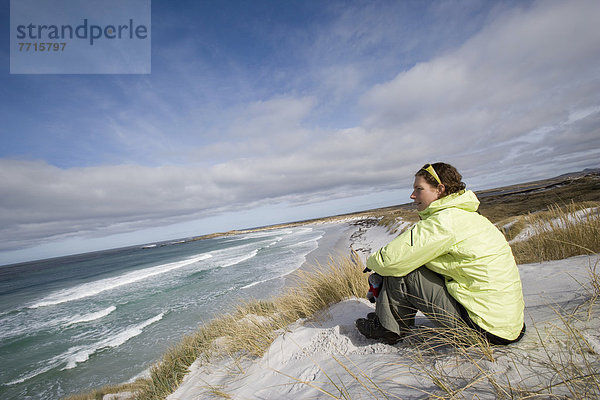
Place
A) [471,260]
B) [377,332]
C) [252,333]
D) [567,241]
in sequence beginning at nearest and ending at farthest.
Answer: [471,260] < [377,332] < [252,333] < [567,241]

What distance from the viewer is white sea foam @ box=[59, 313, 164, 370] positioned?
6.67 m

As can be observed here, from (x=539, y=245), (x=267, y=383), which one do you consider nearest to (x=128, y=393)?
(x=267, y=383)

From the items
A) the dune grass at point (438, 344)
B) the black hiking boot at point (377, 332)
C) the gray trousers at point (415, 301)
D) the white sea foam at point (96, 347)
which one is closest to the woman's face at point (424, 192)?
the gray trousers at point (415, 301)

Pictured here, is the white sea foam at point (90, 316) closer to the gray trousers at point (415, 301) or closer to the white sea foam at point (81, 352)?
the white sea foam at point (81, 352)

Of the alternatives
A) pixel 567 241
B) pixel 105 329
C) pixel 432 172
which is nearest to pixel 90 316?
pixel 105 329

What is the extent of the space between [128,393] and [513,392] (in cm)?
586

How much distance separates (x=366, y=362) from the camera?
2186mm

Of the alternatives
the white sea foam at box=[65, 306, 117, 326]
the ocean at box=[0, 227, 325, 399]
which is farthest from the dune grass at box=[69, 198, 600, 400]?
the white sea foam at box=[65, 306, 117, 326]

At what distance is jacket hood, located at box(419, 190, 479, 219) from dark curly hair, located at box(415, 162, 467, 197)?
0.24ft

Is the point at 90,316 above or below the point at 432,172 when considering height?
below

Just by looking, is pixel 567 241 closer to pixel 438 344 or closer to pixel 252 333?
pixel 438 344

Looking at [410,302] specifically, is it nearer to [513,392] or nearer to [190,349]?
[513,392]

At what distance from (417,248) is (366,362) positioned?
1171mm

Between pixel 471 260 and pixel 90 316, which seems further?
pixel 90 316
